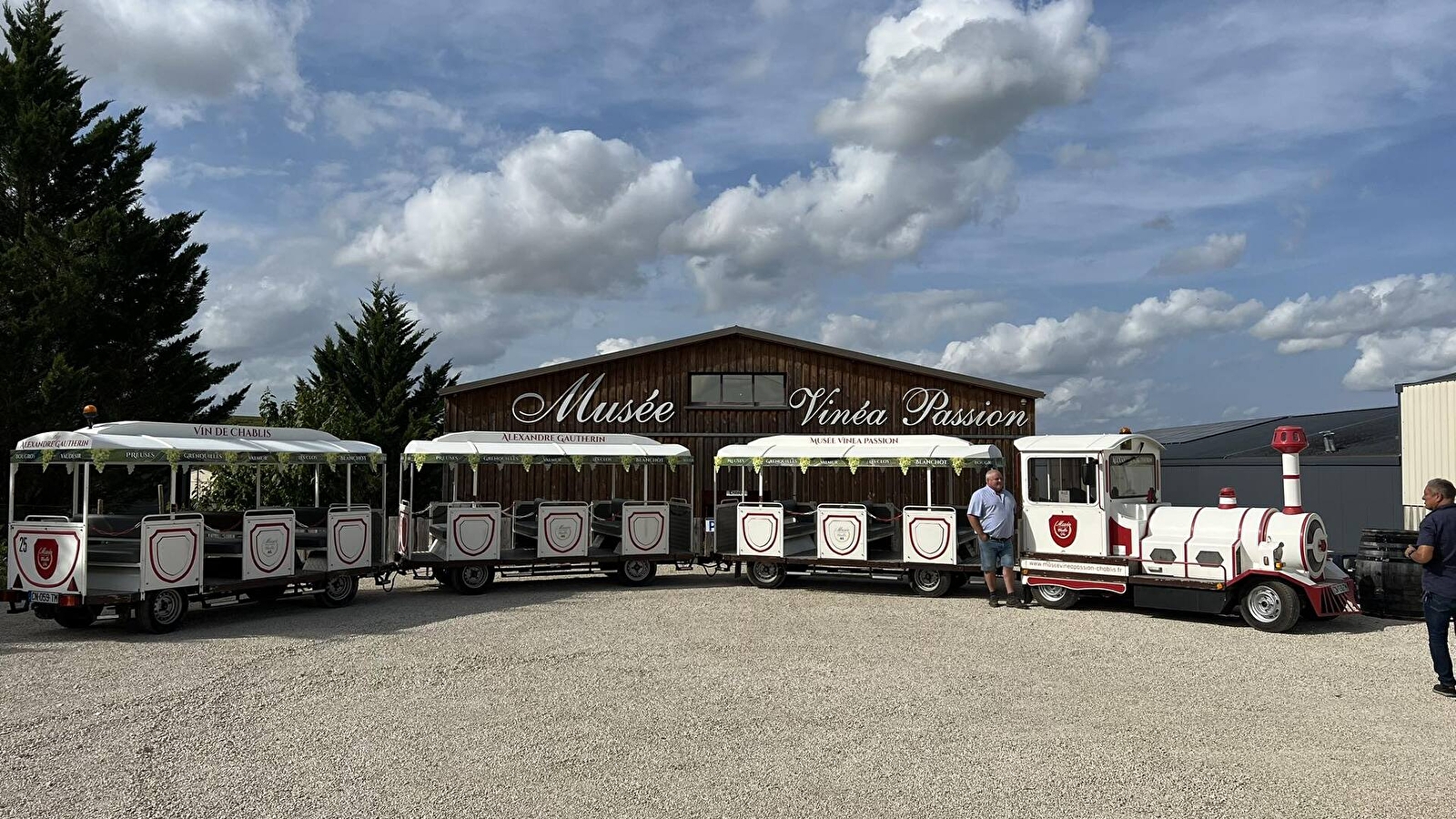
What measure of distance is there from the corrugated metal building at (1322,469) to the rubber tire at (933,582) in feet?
31.9

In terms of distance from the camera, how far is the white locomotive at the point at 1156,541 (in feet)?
40.1

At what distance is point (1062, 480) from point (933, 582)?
8.42 feet

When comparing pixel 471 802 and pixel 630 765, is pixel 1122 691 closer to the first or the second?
pixel 630 765

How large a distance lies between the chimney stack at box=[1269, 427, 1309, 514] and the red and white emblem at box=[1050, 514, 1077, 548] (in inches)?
102

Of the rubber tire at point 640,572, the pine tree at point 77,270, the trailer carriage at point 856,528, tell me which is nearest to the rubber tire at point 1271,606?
the trailer carriage at point 856,528

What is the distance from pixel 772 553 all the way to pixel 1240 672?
7979 mm

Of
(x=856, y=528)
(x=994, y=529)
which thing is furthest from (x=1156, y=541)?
(x=856, y=528)

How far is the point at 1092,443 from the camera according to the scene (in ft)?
45.6

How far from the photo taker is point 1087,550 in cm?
1378

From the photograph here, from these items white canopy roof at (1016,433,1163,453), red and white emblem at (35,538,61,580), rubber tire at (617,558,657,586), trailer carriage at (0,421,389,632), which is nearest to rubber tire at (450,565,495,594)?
trailer carriage at (0,421,389,632)

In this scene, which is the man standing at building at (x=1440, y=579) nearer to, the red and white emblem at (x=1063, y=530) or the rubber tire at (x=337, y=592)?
the red and white emblem at (x=1063, y=530)

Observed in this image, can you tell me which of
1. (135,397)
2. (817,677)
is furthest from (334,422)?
(817,677)

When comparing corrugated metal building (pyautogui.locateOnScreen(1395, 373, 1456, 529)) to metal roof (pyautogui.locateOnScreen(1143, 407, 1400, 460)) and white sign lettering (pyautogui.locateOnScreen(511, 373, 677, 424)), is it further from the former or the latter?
white sign lettering (pyautogui.locateOnScreen(511, 373, 677, 424))

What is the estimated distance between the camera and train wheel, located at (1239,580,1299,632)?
39.3 ft
